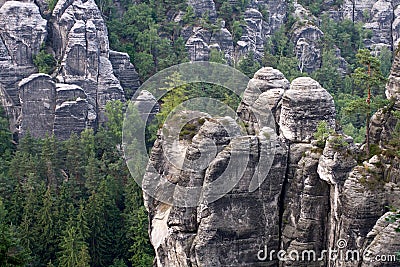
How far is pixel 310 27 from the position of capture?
7681cm

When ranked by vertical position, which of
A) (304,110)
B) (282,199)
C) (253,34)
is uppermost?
(304,110)

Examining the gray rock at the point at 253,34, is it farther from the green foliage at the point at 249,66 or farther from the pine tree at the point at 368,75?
the pine tree at the point at 368,75

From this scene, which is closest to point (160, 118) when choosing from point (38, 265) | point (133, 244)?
point (133, 244)

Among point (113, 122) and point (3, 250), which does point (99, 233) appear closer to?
point (113, 122)

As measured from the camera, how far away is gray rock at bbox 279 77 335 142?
2711 centimetres

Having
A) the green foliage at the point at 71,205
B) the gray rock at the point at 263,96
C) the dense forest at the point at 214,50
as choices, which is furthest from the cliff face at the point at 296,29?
the gray rock at the point at 263,96

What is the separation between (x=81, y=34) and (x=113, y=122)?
805 centimetres

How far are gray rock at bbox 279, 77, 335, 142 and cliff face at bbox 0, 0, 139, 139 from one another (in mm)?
29467
